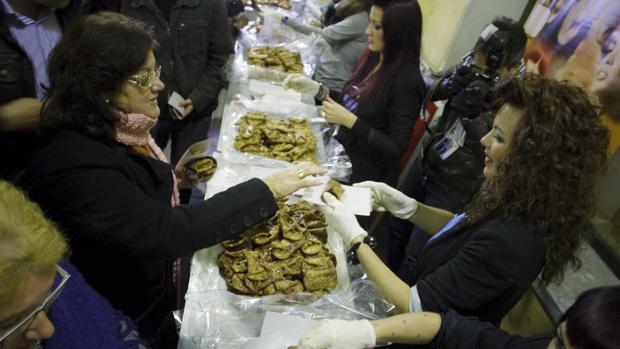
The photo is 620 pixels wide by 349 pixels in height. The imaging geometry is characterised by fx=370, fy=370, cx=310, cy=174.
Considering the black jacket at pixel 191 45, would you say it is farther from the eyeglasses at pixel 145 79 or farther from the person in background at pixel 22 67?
the eyeglasses at pixel 145 79

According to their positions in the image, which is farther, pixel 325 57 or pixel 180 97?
pixel 325 57

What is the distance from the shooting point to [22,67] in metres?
1.73

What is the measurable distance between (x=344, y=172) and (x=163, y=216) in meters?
1.36

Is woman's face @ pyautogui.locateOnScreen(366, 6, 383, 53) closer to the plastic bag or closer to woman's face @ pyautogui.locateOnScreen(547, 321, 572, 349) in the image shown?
the plastic bag

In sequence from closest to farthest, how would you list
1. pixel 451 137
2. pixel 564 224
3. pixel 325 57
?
pixel 564 224 < pixel 451 137 < pixel 325 57

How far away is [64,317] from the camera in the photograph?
1105 millimetres

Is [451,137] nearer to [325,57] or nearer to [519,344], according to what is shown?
[519,344]

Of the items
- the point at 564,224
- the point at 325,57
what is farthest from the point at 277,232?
the point at 325,57

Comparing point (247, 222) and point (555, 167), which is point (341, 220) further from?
point (555, 167)

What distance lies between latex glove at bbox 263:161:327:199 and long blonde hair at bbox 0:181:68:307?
3.04ft

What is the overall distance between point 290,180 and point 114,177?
770 mm

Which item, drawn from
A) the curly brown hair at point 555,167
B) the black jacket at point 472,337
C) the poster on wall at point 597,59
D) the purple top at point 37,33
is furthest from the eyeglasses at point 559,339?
the purple top at point 37,33

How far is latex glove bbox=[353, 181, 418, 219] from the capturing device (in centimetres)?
210

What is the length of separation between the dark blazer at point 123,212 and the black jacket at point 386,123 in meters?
1.29
